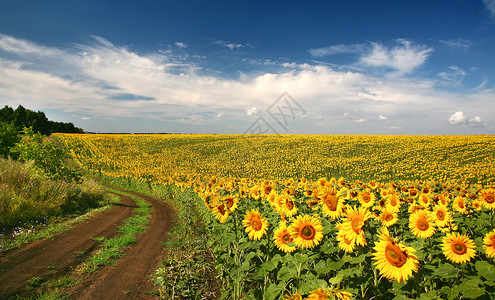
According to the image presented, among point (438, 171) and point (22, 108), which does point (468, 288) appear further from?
point (22, 108)

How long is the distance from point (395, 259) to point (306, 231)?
0.88 meters

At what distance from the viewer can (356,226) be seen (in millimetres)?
2119

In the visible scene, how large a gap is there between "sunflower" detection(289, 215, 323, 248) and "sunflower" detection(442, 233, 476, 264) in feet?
3.99

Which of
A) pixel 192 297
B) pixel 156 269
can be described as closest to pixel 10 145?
pixel 156 269

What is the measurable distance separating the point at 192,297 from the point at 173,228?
4.76 meters

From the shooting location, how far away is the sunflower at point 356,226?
205 cm

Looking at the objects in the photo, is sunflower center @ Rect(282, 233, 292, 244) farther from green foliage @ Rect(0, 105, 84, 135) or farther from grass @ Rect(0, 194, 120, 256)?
green foliage @ Rect(0, 105, 84, 135)

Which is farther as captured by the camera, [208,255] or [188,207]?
[188,207]

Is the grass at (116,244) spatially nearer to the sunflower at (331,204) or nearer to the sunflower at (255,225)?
the sunflower at (255,225)

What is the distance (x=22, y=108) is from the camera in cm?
6900

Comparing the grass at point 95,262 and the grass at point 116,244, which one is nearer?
the grass at point 95,262

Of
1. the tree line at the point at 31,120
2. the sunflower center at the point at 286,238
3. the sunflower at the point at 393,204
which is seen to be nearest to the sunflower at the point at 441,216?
the sunflower at the point at 393,204

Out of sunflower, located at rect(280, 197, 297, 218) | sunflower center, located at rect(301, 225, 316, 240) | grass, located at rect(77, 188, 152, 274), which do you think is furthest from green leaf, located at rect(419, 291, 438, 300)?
grass, located at rect(77, 188, 152, 274)

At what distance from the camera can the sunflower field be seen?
6.88ft
